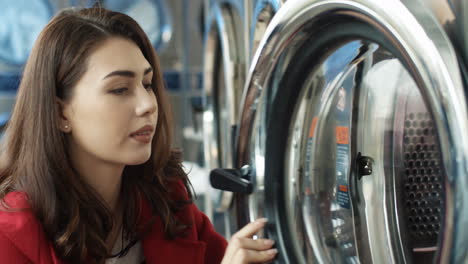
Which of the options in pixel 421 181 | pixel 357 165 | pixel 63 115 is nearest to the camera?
pixel 421 181

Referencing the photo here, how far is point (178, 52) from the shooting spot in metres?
3.12

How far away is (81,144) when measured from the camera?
89 centimetres

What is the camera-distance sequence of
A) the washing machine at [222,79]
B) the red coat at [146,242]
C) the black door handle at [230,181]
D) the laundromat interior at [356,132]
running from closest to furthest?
1. the laundromat interior at [356,132]
2. the red coat at [146,242]
3. the black door handle at [230,181]
4. the washing machine at [222,79]

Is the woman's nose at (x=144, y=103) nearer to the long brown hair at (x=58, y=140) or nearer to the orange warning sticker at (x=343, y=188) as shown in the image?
the long brown hair at (x=58, y=140)

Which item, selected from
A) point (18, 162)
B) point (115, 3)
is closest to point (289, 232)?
point (18, 162)

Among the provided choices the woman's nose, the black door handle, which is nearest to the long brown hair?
the woman's nose

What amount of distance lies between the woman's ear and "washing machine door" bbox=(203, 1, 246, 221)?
44 cm

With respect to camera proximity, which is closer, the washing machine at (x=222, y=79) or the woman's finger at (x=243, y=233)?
the woman's finger at (x=243, y=233)

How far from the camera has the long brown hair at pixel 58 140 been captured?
847 mm

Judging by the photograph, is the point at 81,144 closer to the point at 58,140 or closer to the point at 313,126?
the point at 58,140

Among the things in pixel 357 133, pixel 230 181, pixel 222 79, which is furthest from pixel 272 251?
pixel 222 79

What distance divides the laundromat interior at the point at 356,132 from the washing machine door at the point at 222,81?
0.36 meters

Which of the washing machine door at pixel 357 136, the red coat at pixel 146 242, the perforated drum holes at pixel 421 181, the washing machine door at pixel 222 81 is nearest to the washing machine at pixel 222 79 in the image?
the washing machine door at pixel 222 81

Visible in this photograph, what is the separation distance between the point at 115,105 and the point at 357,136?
38 cm
